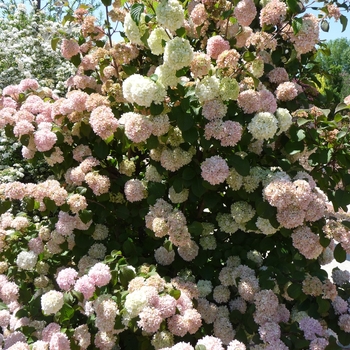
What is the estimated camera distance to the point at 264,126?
1695 millimetres

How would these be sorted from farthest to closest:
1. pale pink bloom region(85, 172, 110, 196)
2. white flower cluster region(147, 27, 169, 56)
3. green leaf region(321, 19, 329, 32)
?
1. green leaf region(321, 19, 329, 32)
2. pale pink bloom region(85, 172, 110, 196)
3. white flower cluster region(147, 27, 169, 56)

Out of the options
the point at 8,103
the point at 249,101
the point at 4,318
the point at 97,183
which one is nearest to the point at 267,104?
the point at 249,101

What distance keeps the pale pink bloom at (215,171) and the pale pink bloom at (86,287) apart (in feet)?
1.99

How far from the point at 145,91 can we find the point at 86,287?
799 mm

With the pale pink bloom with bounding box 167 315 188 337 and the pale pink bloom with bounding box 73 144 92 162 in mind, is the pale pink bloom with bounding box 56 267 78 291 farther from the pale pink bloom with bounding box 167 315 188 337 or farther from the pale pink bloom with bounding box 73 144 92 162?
the pale pink bloom with bounding box 73 144 92 162

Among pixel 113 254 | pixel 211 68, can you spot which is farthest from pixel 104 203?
pixel 211 68

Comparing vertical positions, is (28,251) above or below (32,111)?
below

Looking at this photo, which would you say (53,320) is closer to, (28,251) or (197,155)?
(28,251)

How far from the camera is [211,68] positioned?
1798 mm

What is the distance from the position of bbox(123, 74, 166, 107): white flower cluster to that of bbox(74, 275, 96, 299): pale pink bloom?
2.40 feet

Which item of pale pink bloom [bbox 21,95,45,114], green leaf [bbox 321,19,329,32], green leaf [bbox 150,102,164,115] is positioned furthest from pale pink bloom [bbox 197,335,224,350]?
green leaf [bbox 321,19,329,32]

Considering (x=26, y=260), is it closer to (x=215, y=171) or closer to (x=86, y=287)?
(x=86, y=287)

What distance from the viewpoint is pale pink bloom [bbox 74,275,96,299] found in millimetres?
1670

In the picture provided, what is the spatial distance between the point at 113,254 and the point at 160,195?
35 centimetres
